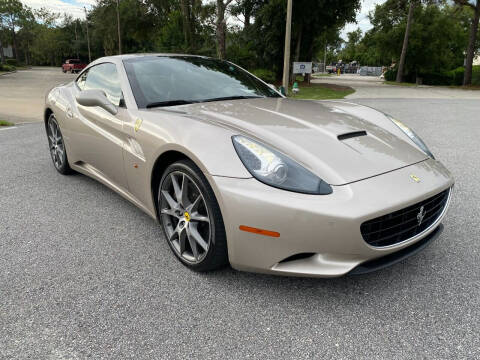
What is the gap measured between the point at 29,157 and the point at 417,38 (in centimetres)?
3507

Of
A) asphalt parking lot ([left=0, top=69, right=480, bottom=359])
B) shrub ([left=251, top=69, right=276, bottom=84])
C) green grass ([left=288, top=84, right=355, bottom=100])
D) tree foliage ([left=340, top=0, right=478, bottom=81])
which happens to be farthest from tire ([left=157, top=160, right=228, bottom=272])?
tree foliage ([left=340, top=0, right=478, bottom=81])

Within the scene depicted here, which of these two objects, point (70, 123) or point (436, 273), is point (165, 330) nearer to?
point (436, 273)

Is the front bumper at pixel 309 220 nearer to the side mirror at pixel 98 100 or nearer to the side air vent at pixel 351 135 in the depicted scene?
the side air vent at pixel 351 135

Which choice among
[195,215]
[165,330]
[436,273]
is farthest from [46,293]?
[436,273]

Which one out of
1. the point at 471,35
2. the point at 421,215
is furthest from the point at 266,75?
the point at 421,215

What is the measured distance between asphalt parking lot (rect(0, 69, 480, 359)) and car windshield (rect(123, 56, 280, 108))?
1.04 m

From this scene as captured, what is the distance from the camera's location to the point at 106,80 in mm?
3262

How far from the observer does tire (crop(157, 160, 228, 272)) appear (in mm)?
2045

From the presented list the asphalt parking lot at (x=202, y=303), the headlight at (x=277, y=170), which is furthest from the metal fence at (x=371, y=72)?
the headlight at (x=277, y=170)

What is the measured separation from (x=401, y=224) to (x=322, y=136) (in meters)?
0.70

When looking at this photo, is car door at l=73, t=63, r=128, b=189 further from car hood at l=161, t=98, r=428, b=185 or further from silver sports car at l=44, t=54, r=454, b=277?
car hood at l=161, t=98, r=428, b=185

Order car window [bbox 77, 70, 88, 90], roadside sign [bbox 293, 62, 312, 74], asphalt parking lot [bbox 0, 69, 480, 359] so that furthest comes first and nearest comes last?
1. roadside sign [bbox 293, 62, 312, 74]
2. car window [bbox 77, 70, 88, 90]
3. asphalt parking lot [bbox 0, 69, 480, 359]

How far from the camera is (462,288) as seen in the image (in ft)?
6.95

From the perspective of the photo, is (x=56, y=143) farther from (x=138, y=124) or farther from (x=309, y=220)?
(x=309, y=220)
